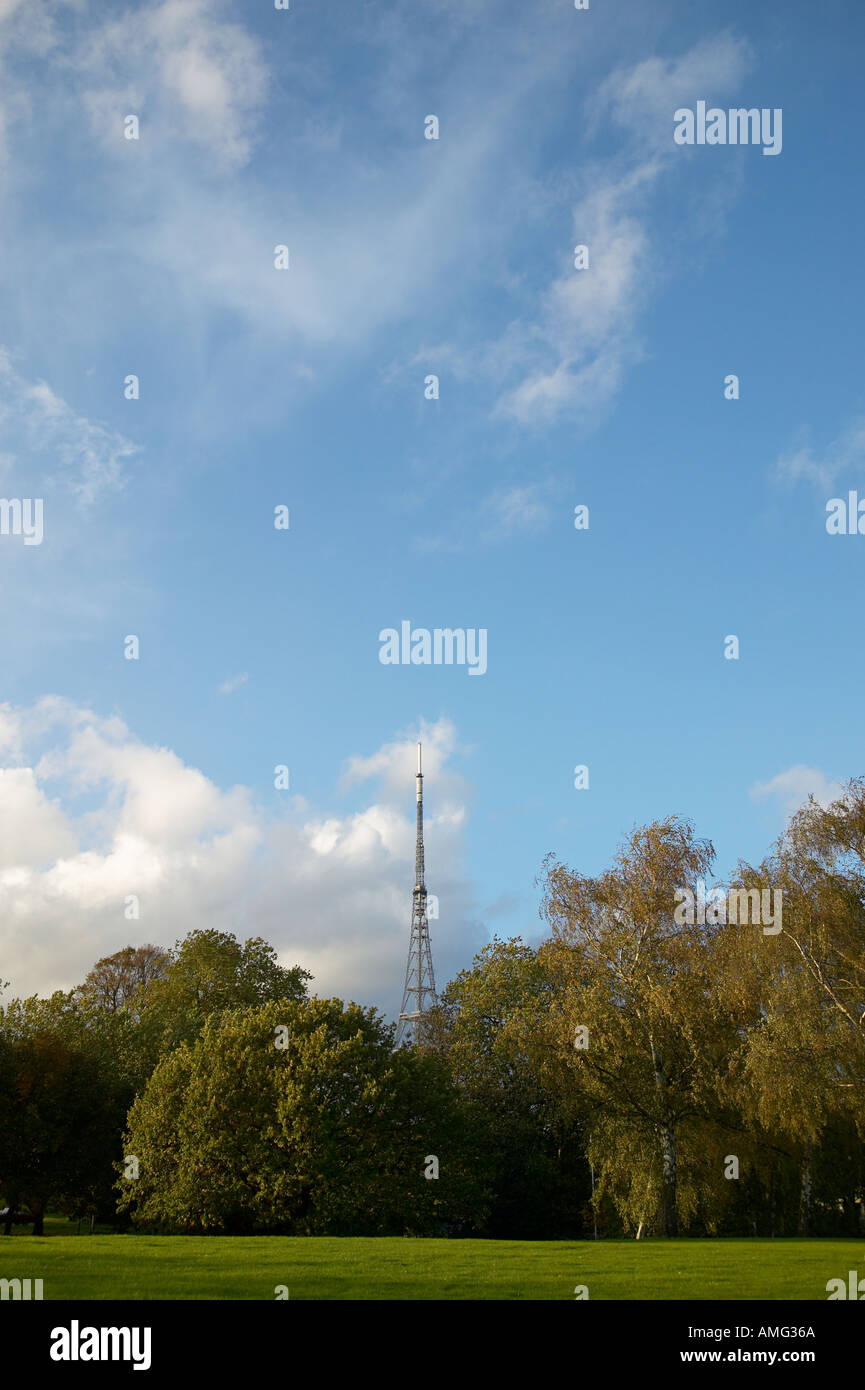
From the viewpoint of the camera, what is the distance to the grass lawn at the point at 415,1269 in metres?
18.1

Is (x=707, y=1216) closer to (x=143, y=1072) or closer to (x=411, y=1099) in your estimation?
(x=411, y=1099)

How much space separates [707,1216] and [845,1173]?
1408cm

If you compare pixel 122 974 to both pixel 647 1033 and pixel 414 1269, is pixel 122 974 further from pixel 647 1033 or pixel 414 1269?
pixel 414 1269

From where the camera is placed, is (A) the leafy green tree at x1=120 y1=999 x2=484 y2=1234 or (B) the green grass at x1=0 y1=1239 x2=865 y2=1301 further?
(A) the leafy green tree at x1=120 y1=999 x2=484 y2=1234

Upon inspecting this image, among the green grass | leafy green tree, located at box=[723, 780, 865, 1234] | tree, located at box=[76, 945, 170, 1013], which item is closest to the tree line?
leafy green tree, located at box=[723, 780, 865, 1234]

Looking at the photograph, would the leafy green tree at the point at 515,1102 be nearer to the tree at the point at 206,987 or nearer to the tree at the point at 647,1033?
the tree at the point at 647,1033

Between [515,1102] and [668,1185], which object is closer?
[668,1185]

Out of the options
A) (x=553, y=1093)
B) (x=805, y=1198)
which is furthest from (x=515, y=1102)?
(x=805, y=1198)

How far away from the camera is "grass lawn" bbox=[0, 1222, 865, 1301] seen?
59.3ft

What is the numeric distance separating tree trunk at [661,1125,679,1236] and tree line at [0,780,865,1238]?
0.26ft

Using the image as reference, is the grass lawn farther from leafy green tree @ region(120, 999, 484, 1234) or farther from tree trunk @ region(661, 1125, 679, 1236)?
tree trunk @ region(661, 1125, 679, 1236)

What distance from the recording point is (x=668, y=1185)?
42062 millimetres

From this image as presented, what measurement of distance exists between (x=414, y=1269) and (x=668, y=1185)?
24.2 metres
